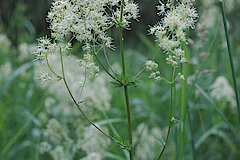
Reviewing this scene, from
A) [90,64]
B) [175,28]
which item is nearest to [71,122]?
[90,64]

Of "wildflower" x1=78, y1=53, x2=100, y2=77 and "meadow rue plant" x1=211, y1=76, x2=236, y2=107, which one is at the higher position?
"meadow rue plant" x1=211, y1=76, x2=236, y2=107

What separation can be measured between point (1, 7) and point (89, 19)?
747cm

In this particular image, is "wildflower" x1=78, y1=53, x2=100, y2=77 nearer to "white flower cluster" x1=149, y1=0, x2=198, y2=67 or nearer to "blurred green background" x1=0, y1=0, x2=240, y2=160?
"white flower cluster" x1=149, y1=0, x2=198, y2=67

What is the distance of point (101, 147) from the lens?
3080 mm

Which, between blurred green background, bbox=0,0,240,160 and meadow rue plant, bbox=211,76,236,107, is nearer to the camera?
blurred green background, bbox=0,0,240,160

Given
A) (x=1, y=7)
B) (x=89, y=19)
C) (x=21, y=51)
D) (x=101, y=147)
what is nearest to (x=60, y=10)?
(x=89, y=19)

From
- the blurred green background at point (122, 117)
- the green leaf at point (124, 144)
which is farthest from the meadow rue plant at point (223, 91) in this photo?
the green leaf at point (124, 144)

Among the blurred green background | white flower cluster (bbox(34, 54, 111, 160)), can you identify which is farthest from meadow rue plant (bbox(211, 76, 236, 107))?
white flower cluster (bbox(34, 54, 111, 160))

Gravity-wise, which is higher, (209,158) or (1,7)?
(1,7)

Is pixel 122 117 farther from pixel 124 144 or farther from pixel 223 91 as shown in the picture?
pixel 124 144

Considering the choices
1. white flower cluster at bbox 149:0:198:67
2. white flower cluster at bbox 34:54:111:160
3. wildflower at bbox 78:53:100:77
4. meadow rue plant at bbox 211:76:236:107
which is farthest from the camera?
meadow rue plant at bbox 211:76:236:107

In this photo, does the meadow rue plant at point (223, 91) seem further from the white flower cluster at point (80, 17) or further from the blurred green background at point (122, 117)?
the white flower cluster at point (80, 17)

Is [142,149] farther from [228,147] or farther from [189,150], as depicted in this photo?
[228,147]

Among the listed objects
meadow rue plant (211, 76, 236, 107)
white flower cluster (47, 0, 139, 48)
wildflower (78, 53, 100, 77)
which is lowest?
wildflower (78, 53, 100, 77)
